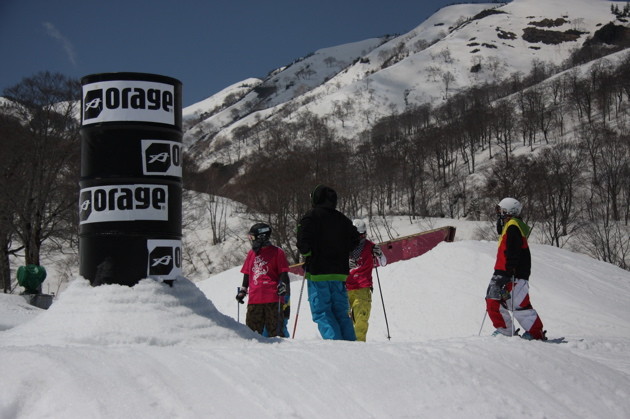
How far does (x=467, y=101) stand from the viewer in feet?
365

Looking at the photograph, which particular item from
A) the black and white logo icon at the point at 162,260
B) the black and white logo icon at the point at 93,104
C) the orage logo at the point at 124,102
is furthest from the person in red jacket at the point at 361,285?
the black and white logo icon at the point at 93,104

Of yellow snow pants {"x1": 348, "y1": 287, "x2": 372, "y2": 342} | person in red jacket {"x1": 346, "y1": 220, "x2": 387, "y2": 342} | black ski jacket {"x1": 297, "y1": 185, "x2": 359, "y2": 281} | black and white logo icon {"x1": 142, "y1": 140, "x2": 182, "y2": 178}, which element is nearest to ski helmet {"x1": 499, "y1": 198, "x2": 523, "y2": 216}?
person in red jacket {"x1": 346, "y1": 220, "x2": 387, "y2": 342}

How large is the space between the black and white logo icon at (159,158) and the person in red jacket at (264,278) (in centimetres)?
253

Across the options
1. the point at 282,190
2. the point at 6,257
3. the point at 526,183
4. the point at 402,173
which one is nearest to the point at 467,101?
the point at 402,173

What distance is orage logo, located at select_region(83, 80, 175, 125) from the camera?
5.24 meters

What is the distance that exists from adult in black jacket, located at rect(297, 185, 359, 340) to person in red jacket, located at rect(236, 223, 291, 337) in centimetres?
128

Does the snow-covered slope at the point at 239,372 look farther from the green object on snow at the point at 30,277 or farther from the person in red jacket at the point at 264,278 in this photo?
the green object on snow at the point at 30,277

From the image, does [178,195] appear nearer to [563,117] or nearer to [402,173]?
[402,173]

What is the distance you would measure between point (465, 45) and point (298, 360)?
537 ft

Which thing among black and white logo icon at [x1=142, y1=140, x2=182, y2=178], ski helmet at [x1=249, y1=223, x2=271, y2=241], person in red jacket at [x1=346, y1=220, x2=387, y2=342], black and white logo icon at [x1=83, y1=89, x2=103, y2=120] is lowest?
person in red jacket at [x1=346, y1=220, x2=387, y2=342]

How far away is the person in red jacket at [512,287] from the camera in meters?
8.04

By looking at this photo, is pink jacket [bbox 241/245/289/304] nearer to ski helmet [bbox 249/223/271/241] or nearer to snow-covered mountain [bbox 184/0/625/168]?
ski helmet [bbox 249/223/271/241]

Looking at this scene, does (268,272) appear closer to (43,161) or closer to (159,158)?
(159,158)

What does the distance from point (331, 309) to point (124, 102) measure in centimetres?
294
